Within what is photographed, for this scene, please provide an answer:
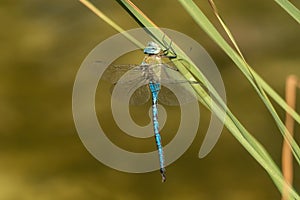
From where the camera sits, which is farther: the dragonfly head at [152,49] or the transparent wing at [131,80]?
the transparent wing at [131,80]

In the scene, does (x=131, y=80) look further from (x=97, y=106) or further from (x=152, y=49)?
(x=97, y=106)

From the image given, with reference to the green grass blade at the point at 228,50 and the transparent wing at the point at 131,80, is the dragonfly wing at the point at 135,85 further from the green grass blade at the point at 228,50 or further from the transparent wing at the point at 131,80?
the green grass blade at the point at 228,50

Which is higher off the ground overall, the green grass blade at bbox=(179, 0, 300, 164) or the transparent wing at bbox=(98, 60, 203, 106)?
the transparent wing at bbox=(98, 60, 203, 106)

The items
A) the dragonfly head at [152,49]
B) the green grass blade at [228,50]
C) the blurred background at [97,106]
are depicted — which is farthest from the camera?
the blurred background at [97,106]

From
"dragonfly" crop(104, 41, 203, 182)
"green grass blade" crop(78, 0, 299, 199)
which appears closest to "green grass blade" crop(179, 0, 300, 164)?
"green grass blade" crop(78, 0, 299, 199)

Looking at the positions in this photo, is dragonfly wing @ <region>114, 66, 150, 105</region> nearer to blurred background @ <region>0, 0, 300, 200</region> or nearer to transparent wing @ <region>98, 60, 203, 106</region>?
transparent wing @ <region>98, 60, 203, 106</region>

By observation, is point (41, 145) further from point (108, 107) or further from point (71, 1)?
point (71, 1)

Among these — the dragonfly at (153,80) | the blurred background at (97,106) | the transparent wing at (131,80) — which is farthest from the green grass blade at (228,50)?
the blurred background at (97,106)
